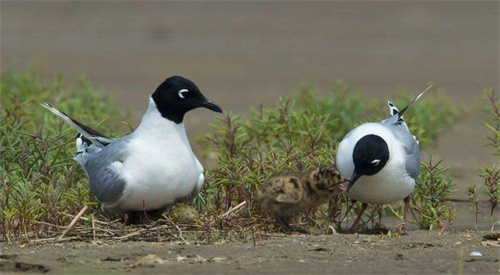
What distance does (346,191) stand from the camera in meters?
8.31

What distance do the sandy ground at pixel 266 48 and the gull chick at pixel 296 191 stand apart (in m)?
2.69

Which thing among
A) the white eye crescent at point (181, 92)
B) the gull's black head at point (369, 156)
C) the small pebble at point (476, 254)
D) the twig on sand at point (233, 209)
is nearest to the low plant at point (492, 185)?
the gull's black head at point (369, 156)

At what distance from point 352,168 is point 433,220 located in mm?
815

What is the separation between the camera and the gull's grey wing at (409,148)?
27.9 feet

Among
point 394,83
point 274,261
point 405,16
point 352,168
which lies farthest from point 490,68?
point 274,261

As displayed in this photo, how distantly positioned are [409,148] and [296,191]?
95 cm

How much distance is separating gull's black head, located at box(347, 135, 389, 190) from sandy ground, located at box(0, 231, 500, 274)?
0.47 m

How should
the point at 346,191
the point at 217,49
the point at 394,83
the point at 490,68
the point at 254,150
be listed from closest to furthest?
1. the point at 346,191
2. the point at 254,150
3. the point at 394,83
4. the point at 490,68
5. the point at 217,49

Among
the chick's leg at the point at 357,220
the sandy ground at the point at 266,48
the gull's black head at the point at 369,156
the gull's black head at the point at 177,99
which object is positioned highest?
the sandy ground at the point at 266,48

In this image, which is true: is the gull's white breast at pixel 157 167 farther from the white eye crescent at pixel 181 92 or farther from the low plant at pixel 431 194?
the low plant at pixel 431 194

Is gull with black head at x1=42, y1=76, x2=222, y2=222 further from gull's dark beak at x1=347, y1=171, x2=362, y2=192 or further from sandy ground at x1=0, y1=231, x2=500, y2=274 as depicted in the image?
gull's dark beak at x1=347, y1=171, x2=362, y2=192

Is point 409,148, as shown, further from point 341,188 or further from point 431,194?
point 341,188

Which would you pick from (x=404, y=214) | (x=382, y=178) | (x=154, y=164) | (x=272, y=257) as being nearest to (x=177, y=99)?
(x=154, y=164)

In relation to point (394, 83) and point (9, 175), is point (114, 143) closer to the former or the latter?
point (9, 175)
